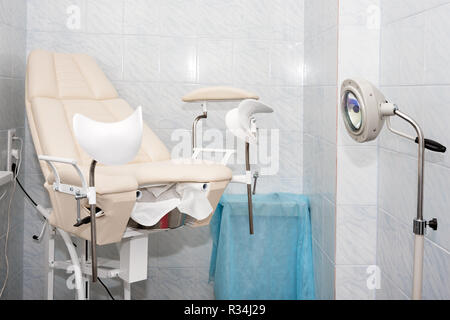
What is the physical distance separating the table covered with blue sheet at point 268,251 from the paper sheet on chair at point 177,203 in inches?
29.2

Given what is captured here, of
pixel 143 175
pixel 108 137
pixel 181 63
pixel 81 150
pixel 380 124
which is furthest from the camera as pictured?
pixel 181 63

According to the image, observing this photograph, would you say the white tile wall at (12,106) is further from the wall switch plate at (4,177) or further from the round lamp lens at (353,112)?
the round lamp lens at (353,112)

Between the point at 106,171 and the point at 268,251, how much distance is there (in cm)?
119

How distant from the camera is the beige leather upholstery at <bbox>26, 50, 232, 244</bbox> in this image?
195 cm

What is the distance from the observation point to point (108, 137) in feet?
5.43

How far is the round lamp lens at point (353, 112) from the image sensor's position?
183 centimetres

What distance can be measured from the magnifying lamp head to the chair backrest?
3.42 ft

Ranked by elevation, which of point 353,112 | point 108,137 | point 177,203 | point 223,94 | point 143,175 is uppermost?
point 223,94

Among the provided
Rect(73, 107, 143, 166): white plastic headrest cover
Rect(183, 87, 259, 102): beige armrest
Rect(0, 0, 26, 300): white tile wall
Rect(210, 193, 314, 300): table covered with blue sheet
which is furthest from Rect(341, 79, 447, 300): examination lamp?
Rect(0, 0, 26, 300): white tile wall

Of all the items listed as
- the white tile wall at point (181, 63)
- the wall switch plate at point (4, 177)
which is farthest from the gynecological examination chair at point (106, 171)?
the white tile wall at point (181, 63)

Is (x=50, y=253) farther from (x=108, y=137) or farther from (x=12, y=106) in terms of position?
(x=108, y=137)

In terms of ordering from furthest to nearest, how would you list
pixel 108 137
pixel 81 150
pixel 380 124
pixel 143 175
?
pixel 81 150 < pixel 143 175 < pixel 380 124 < pixel 108 137

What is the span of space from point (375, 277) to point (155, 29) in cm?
193

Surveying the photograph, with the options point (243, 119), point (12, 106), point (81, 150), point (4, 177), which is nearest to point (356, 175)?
point (243, 119)
